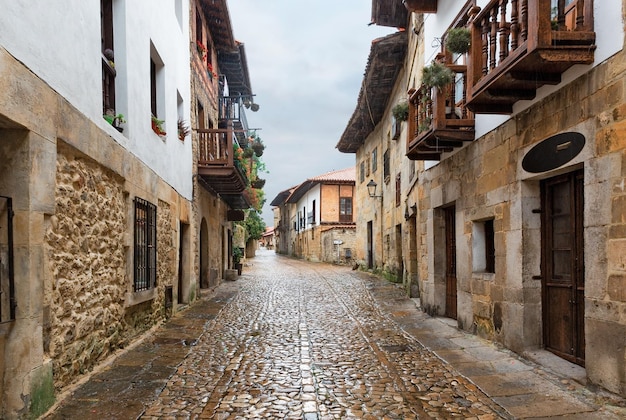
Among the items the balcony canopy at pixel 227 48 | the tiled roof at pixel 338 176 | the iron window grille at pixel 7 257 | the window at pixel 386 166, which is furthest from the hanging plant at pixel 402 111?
the tiled roof at pixel 338 176

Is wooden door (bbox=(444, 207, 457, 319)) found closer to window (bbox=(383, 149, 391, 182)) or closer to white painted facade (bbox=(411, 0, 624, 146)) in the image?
white painted facade (bbox=(411, 0, 624, 146))

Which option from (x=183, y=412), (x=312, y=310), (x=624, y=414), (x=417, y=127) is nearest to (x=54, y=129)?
(x=183, y=412)

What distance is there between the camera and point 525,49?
4.46m

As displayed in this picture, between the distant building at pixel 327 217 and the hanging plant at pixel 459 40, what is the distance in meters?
22.3

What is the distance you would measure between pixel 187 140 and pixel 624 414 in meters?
9.72

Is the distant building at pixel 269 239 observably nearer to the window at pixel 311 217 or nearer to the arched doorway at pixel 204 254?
the window at pixel 311 217

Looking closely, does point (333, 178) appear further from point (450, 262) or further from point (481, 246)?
point (481, 246)

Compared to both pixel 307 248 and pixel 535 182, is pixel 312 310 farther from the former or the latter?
pixel 307 248

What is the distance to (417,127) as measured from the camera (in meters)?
8.31


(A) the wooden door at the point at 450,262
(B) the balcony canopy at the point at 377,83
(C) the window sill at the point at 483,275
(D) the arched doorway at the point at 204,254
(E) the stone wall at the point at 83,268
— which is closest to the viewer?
(E) the stone wall at the point at 83,268

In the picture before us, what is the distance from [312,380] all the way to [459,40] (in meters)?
4.86

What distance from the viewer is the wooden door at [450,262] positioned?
8.52 m

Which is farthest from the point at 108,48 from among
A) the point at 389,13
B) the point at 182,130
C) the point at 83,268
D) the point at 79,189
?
the point at 389,13

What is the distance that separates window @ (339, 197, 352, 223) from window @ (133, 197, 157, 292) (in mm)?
26460
